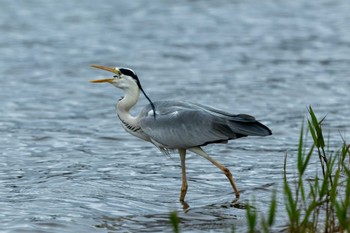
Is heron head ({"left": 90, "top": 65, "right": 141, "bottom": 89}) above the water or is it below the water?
above

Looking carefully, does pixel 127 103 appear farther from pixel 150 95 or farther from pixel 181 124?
pixel 150 95

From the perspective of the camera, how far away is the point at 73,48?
61.5ft

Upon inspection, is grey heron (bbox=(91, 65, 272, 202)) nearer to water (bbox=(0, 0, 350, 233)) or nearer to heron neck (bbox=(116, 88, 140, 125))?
heron neck (bbox=(116, 88, 140, 125))

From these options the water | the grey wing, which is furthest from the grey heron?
the water

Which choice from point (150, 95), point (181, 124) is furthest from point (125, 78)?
point (150, 95)

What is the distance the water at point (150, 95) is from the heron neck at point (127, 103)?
2.31 ft

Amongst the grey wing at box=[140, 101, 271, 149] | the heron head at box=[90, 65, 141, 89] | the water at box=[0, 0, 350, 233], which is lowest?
the water at box=[0, 0, 350, 233]

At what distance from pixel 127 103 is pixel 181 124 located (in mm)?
569

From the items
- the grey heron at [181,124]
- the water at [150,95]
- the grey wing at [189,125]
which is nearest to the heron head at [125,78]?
the grey heron at [181,124]

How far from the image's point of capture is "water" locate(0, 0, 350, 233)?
335 inches

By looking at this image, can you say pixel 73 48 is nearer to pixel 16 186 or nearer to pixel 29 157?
pixel 29 157

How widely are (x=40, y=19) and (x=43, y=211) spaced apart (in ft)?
44.9

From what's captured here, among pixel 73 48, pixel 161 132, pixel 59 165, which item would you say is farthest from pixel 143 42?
pixel 161 132

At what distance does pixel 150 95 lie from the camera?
48.6 ft
